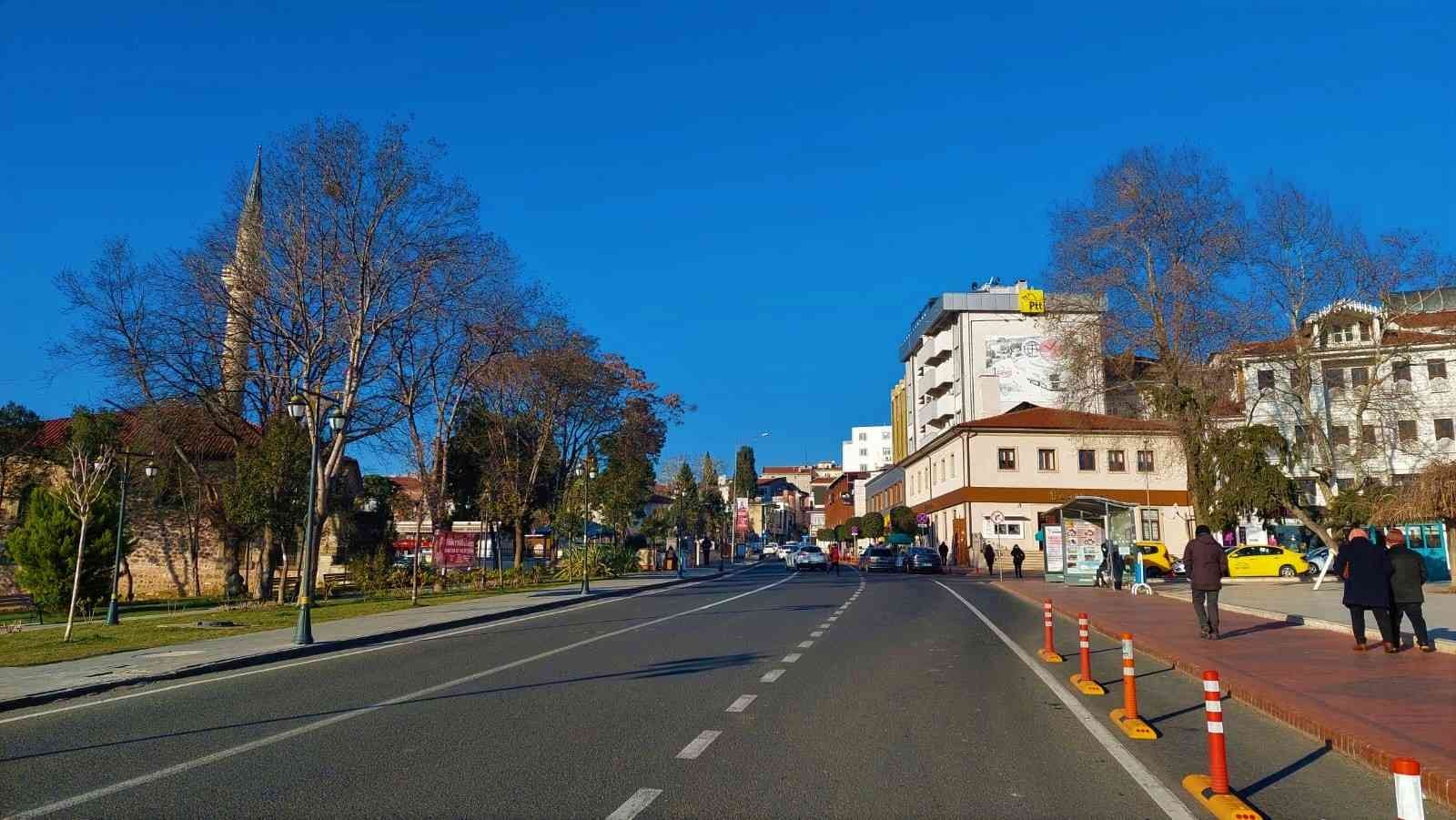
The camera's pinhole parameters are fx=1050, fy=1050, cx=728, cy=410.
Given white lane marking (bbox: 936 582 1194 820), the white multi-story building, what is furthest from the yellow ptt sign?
the white multi-story building

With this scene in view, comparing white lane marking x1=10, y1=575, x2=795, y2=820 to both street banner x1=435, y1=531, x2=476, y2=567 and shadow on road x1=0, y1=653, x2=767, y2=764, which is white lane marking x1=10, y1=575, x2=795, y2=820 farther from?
street banner x1=435, y1=531, x2=476, y2=567

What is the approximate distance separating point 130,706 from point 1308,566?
139 feet

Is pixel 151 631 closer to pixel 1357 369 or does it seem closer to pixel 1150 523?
pixel 1357 369

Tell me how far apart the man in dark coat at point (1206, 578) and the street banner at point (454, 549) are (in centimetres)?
2346

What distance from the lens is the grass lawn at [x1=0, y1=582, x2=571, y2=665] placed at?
54.8 feet

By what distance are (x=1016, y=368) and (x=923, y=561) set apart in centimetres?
2675

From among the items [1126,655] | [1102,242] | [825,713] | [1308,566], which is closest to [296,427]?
[825,713]

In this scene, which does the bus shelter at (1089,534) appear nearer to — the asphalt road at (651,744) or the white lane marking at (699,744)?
the asphalt road at (651,744)

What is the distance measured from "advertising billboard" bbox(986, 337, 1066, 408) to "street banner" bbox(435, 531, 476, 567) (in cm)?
5258

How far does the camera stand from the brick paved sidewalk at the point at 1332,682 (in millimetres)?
7957

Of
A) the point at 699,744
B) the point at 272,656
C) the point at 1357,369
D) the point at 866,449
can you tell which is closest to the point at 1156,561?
the point at 1357,369

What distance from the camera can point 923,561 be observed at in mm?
57844

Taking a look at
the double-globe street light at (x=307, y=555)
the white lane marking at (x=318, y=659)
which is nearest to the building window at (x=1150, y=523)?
the white lane marking at (x=318, y=659)

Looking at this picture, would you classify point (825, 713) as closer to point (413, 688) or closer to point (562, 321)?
point (413, 688)
